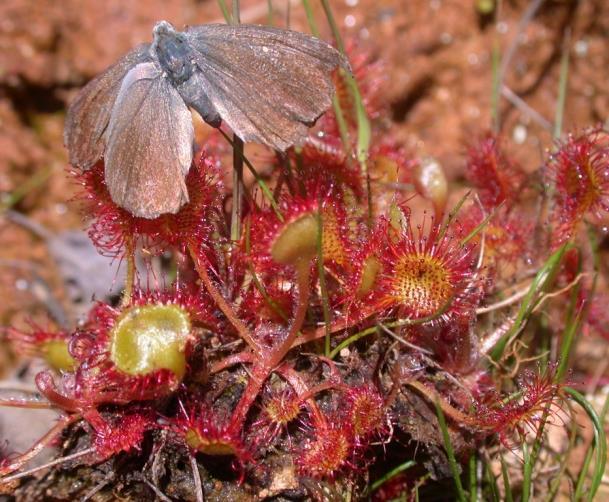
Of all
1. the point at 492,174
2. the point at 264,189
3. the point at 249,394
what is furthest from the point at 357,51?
the point at 249,394

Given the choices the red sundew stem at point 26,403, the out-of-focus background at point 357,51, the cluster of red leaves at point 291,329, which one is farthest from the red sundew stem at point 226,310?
the out-of-focus background at point 357,51

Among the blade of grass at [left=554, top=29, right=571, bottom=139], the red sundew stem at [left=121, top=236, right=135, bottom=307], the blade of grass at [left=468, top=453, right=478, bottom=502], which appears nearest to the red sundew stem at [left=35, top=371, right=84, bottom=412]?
the red sundew stem at [left=121, top=236, right=135, bottom=307]

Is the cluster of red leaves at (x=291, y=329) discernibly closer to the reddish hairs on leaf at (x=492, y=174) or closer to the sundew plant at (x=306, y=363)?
the sundew plant at (x=306, y=363)

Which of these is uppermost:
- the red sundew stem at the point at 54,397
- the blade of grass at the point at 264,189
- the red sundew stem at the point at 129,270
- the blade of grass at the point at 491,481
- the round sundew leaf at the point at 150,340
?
the blade of grass at the point at 264,189

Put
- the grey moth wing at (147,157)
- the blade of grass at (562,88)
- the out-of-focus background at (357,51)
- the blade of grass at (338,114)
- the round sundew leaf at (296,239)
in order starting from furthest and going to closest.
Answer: the out-of-focus background at (357,51)
the blade of grass at (562,88)
the blade of grass at (338,114)
the grey moth wing at (147,157)
the round sundew leaf at (296,239)

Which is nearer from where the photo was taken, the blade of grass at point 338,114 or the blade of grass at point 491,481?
the blade of grass at point 491,481

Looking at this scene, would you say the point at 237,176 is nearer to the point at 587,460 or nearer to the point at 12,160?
the point at 587,460
